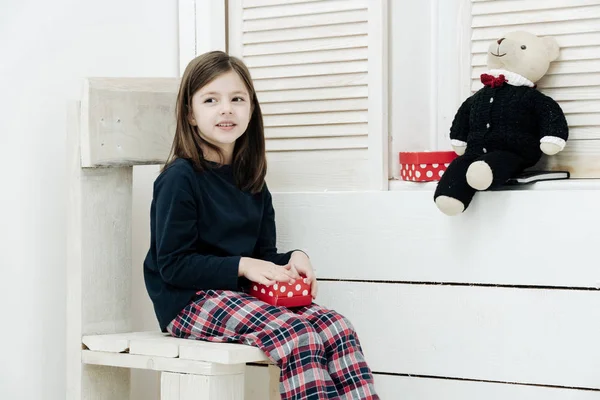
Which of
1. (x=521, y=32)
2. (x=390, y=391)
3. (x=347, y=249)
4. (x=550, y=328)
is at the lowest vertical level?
(x=390, y=391)

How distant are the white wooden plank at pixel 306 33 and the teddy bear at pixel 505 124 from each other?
0.25 meters

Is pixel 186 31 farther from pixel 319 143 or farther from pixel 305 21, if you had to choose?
pixel 319 143

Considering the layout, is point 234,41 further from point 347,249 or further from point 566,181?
point 566,181

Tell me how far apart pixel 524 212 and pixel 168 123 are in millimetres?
640

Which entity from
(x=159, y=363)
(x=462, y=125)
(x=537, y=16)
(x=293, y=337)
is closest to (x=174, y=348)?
(x=159, y=363)

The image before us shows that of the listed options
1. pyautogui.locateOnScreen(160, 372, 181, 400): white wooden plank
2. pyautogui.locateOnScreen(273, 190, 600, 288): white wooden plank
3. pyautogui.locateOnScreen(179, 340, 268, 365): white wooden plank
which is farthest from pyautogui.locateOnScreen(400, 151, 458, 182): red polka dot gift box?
pyautogui.locateOnScreen(160, 372, 181, 400): white wooden plank

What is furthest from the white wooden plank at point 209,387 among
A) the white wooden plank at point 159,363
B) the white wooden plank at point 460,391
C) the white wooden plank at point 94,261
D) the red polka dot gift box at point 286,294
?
the white wooden plank at point 460,391

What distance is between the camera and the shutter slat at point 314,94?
1697 mm

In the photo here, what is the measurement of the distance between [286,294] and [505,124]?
46 cm

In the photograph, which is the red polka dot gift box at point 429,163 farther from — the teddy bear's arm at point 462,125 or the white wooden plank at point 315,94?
the white wooden plank at point 315,94

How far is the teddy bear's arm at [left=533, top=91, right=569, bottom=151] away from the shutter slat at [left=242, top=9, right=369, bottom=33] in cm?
36

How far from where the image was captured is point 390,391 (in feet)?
5.42

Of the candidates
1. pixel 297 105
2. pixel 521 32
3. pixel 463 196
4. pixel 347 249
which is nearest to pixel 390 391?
pixel 347 249

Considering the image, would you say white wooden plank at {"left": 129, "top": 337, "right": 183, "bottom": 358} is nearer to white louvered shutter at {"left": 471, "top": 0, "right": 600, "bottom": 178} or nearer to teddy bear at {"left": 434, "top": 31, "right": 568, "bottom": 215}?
teddy bear at {"left": 434, "top": 31, "right": 568, "bottom": 215}
